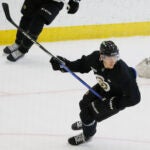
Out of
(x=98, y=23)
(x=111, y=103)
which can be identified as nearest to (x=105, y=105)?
(x=111, y=103)

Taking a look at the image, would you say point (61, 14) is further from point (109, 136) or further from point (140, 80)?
point (109, 136)

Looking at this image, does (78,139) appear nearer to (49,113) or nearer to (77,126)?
(77,126)

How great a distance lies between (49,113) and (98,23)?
174 cm

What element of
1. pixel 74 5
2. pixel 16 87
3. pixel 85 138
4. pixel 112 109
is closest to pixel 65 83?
pixel 16 87

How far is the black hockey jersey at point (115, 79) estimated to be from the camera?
202 cm

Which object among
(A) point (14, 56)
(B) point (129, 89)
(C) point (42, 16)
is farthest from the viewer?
(A) point (14, 56)

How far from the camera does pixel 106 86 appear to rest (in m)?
2.14

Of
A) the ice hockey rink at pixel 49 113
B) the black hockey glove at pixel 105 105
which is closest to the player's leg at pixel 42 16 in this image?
the ice hockey rink at pixel 49 113

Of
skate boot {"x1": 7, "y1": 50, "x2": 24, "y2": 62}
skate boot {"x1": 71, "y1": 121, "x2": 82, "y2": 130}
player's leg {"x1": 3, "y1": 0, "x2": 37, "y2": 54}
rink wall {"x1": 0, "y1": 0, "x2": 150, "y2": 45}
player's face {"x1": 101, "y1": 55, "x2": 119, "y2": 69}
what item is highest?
player's face {"x1": 101, "y1": 55, "x2": 119, "y2": 69}

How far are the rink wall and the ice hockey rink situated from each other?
420 millimetres

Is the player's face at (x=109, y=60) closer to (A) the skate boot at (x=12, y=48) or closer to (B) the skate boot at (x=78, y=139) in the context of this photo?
(B) the skate boot at (x=78, y=139)

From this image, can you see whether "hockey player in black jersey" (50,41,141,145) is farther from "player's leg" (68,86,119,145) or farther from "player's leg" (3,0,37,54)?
"player's leg" (3,0,37,54)

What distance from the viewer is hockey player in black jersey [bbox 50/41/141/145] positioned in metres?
2.03

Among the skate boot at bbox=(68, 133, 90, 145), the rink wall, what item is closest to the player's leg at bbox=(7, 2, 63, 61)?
the rink wall
